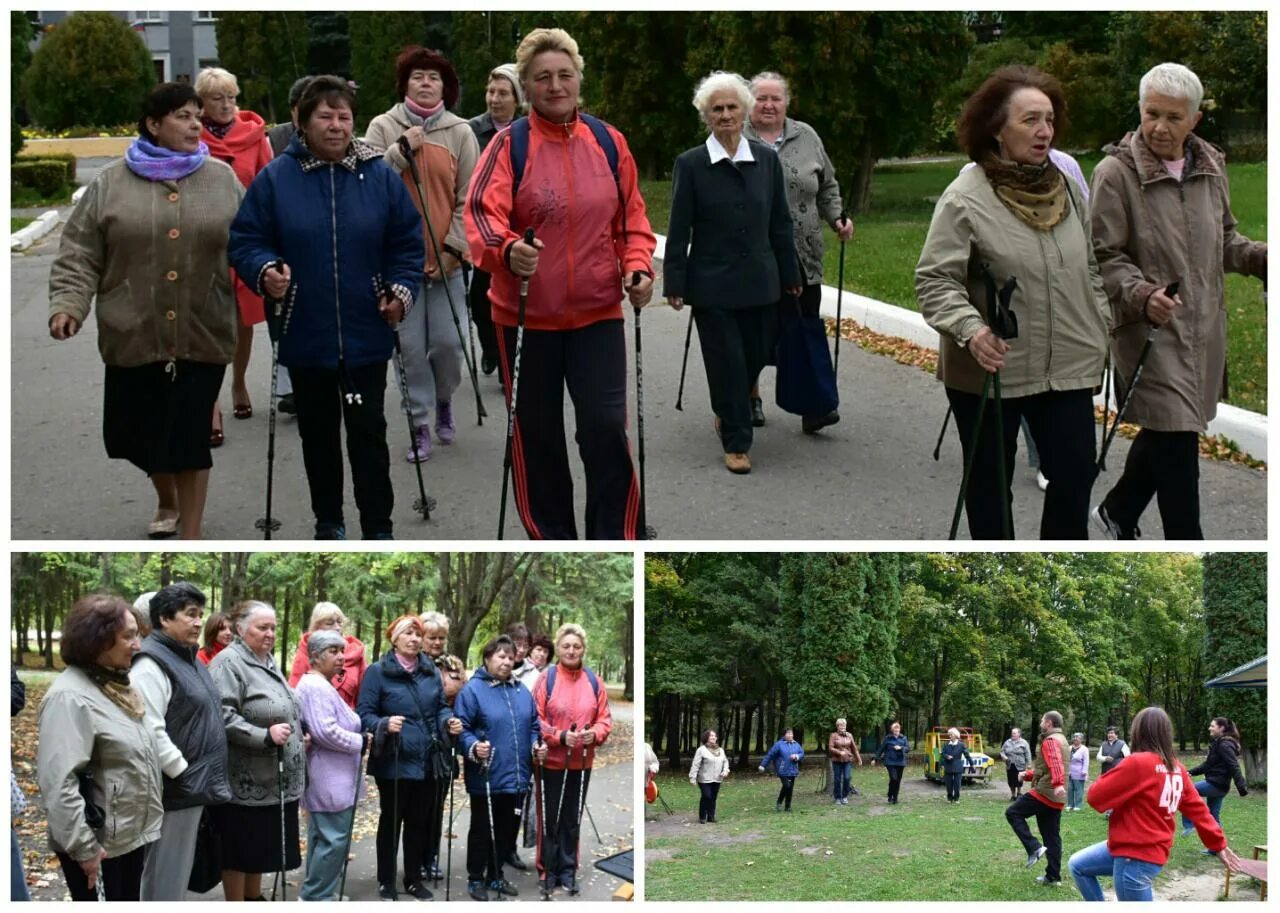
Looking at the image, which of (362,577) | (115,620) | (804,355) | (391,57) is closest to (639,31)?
(391,57)

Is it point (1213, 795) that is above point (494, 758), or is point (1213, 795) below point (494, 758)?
below

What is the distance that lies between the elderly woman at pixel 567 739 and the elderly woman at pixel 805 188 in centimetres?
258

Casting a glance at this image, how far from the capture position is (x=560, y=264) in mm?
6543

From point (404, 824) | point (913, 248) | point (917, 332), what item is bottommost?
point (404, 824)

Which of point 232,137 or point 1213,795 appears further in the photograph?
point 232,137

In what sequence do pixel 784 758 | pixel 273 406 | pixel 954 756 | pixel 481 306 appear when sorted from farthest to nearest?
pixel 481 306 → pixel 954 756 → pixel 784 758 → pixel 273 406

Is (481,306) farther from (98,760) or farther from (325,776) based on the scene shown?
(98,760)

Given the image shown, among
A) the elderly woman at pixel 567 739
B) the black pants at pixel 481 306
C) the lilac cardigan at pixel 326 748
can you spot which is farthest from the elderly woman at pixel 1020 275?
the black pants at pixel 481 306

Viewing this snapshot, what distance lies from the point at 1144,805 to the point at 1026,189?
2.43 meters

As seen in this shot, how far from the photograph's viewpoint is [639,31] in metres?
28.0

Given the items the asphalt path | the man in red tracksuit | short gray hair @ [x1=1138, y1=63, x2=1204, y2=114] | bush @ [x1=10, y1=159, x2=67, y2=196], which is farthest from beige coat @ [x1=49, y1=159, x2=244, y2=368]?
bush @ [x1=10, y1=159, x2=67, y2=196]

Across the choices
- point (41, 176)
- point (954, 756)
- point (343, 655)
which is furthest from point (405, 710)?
point (41, 176)

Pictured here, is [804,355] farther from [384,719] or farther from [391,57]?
[391,57]

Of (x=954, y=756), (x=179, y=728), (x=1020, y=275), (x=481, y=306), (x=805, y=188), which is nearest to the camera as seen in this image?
(x=179, y=728)
